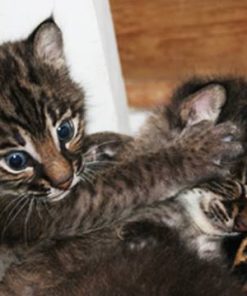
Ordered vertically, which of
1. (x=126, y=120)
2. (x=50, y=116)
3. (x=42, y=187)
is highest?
(x=50, y=116)

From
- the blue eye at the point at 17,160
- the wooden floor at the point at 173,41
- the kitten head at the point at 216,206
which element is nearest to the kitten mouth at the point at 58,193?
the blue eye at the point at 17,160

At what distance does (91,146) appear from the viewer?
239 centimetres

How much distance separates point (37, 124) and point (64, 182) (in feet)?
0.55

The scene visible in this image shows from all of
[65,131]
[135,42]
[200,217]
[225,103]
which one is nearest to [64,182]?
[65,131]

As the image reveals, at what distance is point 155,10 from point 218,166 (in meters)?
0.61

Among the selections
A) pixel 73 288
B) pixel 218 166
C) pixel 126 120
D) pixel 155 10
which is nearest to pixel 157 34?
pixel 155 10

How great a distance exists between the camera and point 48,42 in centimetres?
225

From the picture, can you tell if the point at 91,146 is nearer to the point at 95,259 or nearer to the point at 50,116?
the point at 50,116

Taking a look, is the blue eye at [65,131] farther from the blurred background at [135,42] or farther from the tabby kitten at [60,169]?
the blurred background at [135,42]

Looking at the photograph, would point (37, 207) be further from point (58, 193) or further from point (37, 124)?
point (37, 124)

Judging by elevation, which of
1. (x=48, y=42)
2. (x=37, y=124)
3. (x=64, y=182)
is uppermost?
(x=48, y=42)

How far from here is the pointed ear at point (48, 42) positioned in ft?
7.26

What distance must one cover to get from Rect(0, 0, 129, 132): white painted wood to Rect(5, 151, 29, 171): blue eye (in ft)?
1.45

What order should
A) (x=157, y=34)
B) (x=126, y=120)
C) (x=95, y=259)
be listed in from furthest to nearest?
(x=126, y=120)
(x=157, y=34)
(x=95, y=259)
